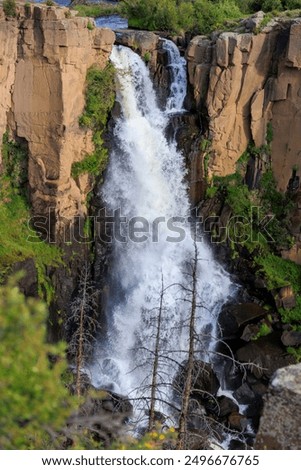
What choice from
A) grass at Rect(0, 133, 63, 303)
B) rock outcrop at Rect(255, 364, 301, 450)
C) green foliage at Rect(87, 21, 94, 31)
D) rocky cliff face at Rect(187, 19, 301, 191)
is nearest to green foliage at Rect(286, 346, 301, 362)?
rocky cliff face at Rect(187, 19, 301, 191)

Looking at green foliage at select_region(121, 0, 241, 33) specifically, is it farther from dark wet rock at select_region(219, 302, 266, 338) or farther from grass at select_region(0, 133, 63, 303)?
dark wet rock at select_region(219, 302, 266, 338)

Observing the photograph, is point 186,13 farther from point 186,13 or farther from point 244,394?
point 244,394

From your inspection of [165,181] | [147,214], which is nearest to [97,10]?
[165,181]

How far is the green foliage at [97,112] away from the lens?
21.1m

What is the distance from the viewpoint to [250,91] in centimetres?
2211

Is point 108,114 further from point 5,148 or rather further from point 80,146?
point 5,148

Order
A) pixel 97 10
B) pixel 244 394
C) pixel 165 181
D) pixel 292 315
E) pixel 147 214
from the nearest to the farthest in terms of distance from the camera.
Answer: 1. pixel 244 394
2. pixel 292 315
3. pixel 147 214
4. pixel 165 181
5. pixel 97 10

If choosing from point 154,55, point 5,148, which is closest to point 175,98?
point 154,55

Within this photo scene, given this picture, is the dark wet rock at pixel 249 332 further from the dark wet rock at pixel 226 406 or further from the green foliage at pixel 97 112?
the green foliage at pixel 97 112

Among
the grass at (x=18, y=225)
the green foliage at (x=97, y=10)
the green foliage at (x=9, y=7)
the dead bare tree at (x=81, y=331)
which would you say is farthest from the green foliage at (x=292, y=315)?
the green foliage at (x=97, y=10)

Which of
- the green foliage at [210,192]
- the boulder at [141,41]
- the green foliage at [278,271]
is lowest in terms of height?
the green foliage at [278,271]

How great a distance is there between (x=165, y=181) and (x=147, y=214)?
1.60 m

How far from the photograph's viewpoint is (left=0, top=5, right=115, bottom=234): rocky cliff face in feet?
64.1

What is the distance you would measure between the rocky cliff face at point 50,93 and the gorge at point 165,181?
47 mm
